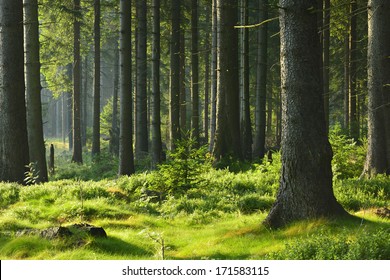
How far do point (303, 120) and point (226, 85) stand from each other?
29.5ft

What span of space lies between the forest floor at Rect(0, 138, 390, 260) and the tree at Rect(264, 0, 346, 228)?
0.37 m

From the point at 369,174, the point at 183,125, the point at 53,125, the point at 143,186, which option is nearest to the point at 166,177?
the point at 143,186

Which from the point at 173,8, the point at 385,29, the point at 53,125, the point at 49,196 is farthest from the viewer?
the point at 53,125

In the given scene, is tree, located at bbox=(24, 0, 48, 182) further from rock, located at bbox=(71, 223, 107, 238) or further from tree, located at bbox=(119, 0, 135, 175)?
rock, located at bbox=(71, 223, 107, 238)

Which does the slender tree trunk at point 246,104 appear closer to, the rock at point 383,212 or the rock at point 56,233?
the rock at point 383,212

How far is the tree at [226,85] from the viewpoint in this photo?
17.0m

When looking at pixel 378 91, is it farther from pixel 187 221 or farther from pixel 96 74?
pixel 96 74

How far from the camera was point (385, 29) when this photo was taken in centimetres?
1282

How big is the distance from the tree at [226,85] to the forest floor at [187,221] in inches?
61.9

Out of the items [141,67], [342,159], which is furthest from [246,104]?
[342,159]

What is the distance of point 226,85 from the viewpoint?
17.2 m

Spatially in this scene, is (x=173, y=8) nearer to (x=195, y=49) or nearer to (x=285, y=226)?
(x=195, y=49)
